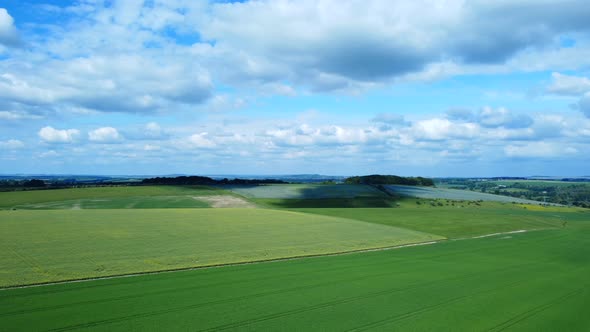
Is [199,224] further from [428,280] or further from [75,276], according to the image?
[428,280]

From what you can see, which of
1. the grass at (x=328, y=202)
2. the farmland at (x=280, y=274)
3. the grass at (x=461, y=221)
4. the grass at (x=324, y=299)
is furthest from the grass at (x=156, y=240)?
the grass at (x=328, y=202)

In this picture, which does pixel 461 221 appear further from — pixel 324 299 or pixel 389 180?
pixel 389 180

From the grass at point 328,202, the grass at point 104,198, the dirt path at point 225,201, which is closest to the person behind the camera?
the grass at point 104,198

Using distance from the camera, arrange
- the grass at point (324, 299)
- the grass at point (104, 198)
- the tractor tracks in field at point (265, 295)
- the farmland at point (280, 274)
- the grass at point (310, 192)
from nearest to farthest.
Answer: the tractor tracks in field at point (265, 295) → the grass at point (324, 299) → the farmland at point (280, 274) → the grass at point (104, 198) → the grass at point (310, 192)

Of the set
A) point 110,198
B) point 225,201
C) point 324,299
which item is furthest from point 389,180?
point 324,299

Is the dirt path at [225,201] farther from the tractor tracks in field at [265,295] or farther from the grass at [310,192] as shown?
the tractor tracks in field at [265,295]

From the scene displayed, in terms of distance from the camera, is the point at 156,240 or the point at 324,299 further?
the point at 156,240
